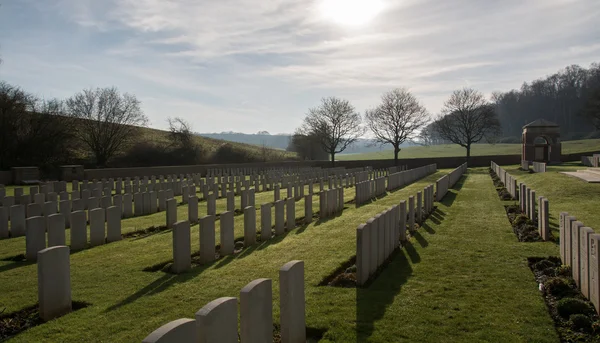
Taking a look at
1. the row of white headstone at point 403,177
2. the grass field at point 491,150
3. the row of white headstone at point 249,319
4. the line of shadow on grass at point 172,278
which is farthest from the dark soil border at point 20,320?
the grass field at point 491,150

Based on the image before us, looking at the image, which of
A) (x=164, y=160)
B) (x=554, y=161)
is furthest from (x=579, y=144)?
(x=164, y=160)

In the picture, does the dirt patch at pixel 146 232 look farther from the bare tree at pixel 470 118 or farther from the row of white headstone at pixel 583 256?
the bare tree at pixel 470 118

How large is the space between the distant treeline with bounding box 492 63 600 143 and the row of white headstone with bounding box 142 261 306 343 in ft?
317

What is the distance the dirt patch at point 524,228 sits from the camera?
9242 mm

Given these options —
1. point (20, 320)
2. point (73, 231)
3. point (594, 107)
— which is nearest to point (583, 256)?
point (20, 320)

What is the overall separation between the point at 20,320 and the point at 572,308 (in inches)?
260

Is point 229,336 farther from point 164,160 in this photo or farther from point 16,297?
point 164,160

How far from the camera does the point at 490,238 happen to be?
9.30 meters

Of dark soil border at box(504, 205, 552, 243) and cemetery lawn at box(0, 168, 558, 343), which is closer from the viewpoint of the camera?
cemetery lawn at box(0, 168, 558, 343)

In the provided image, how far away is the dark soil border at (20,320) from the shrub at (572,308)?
19.4ft

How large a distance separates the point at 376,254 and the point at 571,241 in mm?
2872

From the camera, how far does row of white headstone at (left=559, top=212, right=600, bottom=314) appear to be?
5020mm

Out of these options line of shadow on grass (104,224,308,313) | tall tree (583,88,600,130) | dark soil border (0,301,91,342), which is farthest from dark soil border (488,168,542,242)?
tall tree (583,88,600,130)

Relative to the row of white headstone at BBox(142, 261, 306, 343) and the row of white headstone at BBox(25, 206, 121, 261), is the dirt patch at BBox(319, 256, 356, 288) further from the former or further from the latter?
the row of white headstone at BBox(25, 206, 121, 261)
